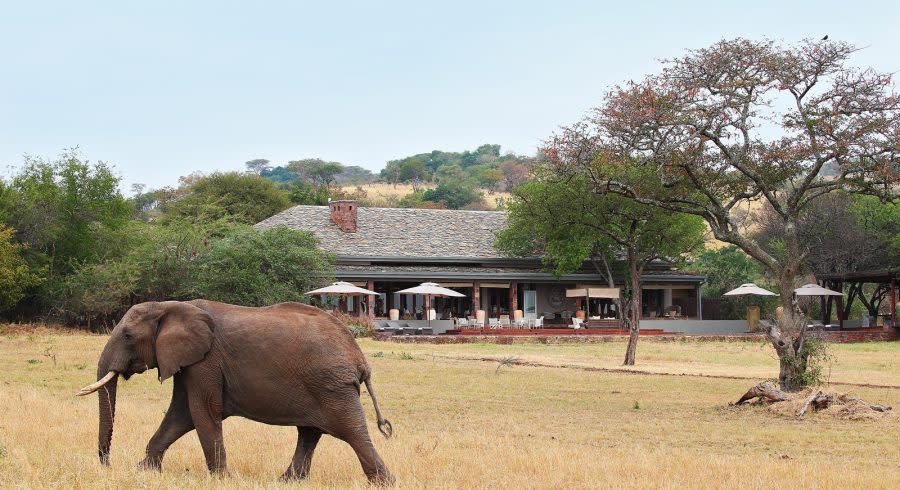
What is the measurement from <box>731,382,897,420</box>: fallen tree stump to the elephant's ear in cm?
1130

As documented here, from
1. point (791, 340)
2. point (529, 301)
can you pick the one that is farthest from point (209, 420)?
point (529, 301)

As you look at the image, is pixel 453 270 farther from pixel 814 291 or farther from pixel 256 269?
pixel 814 291

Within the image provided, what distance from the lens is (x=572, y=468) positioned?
10547 millimetres

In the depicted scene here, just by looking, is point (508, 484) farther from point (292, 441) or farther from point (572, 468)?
point (292, 441)

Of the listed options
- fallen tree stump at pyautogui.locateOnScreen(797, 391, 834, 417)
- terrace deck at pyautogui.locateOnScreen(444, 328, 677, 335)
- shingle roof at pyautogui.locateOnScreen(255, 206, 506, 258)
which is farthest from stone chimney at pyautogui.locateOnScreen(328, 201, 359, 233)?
fallen tree stump at pyautogui.locateOnScreen(797, 391, 834, 417)

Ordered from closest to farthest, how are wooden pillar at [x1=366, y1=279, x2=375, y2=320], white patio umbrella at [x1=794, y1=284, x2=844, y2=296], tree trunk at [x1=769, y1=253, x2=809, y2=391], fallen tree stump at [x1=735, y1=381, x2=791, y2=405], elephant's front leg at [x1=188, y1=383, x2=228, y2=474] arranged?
elephant's front leg at [x1=188, y1=383, x2=228, y2=474] < fallen tree stump at [x1=735, y1=381, x2=791, y2=405] < tree trunk at [x1=769, y1=253, x2=809, y2=391] < wooden pillar at [x1=366, y1=279, x2=375, y2=320] < white patio umbrella at [x1=794, y1=284, x2=844, y2=296]

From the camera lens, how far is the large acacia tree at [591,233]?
148 feet

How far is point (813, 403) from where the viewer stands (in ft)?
59.9

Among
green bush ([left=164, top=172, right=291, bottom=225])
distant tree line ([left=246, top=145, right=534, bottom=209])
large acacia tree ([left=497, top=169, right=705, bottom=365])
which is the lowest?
large acacia tree ([left=497, top=169, right=705, bottom=365])

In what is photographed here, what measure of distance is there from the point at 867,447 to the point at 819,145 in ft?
25.7

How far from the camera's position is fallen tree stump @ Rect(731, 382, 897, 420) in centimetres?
1750

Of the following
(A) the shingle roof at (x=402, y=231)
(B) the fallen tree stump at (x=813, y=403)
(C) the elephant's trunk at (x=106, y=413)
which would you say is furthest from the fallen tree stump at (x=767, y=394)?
(A) the shingle roof at (x=402, y=231)

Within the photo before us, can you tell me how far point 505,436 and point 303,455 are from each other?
4.25m

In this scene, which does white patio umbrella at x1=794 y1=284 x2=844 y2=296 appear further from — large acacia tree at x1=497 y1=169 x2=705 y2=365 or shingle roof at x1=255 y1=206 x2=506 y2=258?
shingle roof at x1=255 y1=206 x2=506 y2=258
